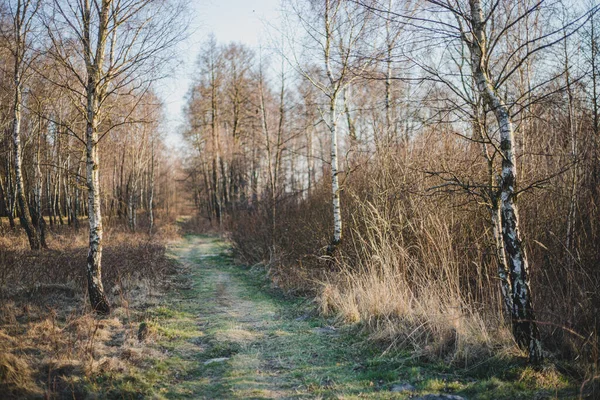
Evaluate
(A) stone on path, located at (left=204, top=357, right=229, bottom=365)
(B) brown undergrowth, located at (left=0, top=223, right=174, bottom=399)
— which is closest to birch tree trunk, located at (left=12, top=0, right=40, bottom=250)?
(B) brown undergrowth, located at (left=0, top=223, right=174, bottom=399)

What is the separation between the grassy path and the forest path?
0.01 meters

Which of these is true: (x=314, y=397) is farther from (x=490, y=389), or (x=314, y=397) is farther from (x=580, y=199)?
(x=580, y=199)

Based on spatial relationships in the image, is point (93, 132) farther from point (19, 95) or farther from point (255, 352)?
point (19, 95)

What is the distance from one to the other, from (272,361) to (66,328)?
289 centimetres

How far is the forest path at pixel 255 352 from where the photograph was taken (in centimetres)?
376

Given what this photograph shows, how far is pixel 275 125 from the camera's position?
1822 centimetres

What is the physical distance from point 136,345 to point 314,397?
2569mm

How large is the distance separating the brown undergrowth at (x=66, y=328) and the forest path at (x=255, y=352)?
0.46 m

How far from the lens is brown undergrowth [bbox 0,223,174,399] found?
3.52m

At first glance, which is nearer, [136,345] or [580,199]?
[136,345]

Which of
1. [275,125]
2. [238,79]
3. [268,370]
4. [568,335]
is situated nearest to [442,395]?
[568,335]

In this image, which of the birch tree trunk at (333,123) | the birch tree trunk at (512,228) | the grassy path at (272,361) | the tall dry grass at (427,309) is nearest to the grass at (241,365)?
the grassy path at (272,361)

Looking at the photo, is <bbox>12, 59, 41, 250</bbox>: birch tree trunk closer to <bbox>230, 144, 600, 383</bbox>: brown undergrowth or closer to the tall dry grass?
<bbox>230, 144, 600, 383</bbox>: brown undergrowth

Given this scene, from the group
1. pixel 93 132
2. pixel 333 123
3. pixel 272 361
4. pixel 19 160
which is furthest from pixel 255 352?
pixel 19 160
